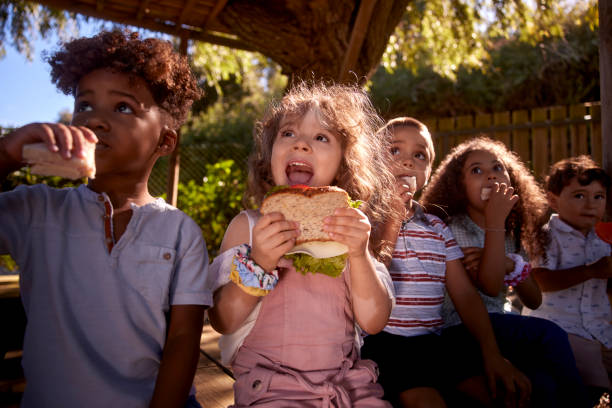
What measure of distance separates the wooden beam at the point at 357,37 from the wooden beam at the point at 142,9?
2.29m

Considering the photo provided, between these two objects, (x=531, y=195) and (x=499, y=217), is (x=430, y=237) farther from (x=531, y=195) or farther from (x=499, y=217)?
(x=531, y=195)

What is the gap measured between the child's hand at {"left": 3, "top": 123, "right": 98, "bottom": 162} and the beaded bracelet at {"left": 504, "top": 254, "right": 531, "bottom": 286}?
216 cm

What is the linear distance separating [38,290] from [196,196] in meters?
5.93

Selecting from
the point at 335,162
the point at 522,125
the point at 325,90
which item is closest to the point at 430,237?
the point at 335,162

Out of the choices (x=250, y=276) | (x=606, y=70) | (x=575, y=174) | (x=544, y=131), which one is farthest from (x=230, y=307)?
(x=544, y=131)

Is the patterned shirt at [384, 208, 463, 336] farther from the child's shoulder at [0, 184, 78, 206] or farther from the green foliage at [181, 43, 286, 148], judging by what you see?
the child's shoulder at [0, 184, 78, 206]

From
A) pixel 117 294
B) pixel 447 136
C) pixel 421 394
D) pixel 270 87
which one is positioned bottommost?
pixel 421 394

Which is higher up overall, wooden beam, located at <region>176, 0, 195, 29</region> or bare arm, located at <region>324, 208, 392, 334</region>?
wooden beam, located at <region>176, 0, 195, 29</region>

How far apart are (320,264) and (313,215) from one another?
0.19 metres

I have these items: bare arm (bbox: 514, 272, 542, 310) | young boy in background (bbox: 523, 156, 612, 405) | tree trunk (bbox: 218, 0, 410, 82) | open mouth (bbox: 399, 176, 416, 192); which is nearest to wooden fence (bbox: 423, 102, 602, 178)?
tree trunk (bbox: 218, 0, 410, 82)

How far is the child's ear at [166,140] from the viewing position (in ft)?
5.50

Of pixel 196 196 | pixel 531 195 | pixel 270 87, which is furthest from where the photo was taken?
pixel 270 87

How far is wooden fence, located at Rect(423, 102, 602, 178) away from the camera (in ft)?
23.5

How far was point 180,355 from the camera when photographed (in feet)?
4.61
